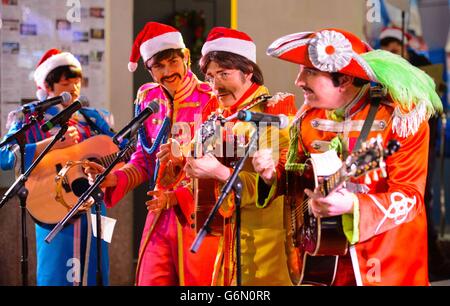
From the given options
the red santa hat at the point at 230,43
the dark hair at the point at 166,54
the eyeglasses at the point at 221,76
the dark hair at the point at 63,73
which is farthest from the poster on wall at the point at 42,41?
the eyeglasses at the point at 221,76

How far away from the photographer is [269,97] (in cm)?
315

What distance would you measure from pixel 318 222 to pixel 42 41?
2.71 m

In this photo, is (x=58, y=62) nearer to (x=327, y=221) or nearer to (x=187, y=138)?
(x=187, y=138)

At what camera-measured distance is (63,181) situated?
3.95m

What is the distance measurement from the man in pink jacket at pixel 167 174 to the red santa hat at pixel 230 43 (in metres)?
0.27

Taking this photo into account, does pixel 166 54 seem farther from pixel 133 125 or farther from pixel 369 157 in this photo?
pixel 369 157

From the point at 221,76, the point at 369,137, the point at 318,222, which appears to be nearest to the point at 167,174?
the point at 221,76

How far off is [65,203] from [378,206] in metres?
1.84

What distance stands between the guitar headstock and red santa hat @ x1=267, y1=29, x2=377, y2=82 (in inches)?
11.9

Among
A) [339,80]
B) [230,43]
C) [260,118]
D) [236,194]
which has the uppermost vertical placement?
[230,43]

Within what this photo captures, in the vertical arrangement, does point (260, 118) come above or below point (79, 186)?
above

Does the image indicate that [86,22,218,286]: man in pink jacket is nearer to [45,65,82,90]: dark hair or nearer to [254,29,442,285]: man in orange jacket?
[45,65,82,90]: dark hair

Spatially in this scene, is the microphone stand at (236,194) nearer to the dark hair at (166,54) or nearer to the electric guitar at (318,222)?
the electric guitar at (318,222)
